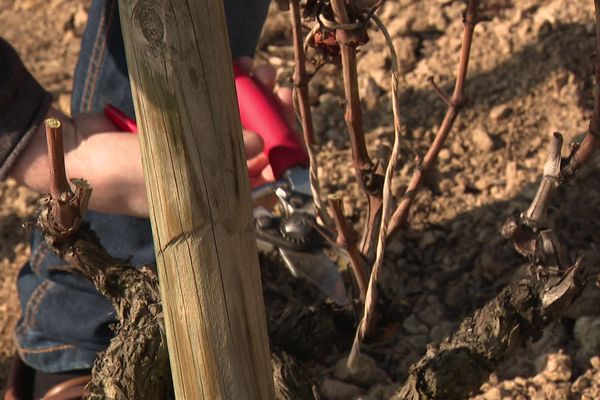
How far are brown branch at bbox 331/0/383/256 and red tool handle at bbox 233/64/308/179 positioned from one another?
158mm

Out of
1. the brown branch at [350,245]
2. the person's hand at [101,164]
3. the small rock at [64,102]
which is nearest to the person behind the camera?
the brown branch at [350,245]

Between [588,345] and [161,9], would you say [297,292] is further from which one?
[161,9]

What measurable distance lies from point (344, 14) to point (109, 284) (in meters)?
0.54

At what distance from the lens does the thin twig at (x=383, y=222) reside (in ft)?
4.82

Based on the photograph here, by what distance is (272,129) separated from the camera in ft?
5.95

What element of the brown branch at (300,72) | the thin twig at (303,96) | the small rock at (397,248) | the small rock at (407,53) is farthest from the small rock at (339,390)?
the small rock at (407,53)

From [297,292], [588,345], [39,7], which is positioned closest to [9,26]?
[39,7]

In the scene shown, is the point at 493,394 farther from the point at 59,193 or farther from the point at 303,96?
the point at 59,193

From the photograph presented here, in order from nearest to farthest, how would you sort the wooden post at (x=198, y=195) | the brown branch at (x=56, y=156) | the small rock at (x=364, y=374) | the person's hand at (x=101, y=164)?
the wooden post at (x=198, y=195) → the brown branch at (x=56, y=156) → the person's hand at (x=101, y=164) → the small rock at (x=364, y=374)

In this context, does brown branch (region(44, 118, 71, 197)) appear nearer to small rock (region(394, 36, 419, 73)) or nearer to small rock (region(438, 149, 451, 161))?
small rock (region(438, 149, 451, 161))

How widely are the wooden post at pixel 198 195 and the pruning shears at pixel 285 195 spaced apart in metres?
0.45

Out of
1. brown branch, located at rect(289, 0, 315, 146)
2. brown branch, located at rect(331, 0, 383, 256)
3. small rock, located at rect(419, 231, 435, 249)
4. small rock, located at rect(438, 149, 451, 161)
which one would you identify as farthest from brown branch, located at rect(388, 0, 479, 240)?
small rock, located at rect(438, 149, 451, 161)

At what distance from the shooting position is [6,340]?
7.78ft

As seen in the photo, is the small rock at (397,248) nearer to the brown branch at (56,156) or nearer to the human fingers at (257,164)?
the human fingers at (257,164)
